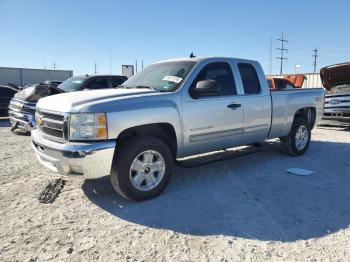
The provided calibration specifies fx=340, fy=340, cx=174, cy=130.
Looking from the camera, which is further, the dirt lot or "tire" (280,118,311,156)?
"tire" (280,118,311,156)

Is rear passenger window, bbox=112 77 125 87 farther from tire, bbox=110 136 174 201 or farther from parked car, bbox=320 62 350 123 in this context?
parked car, bbox=320 62 350 123

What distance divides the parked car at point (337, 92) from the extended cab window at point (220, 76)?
6587 mm

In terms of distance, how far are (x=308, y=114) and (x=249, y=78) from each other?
2.41m

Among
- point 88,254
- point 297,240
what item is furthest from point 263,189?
point 88,254

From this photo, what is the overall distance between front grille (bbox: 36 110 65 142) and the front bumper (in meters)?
0.13

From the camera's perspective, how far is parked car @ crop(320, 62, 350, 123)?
35.0 feet

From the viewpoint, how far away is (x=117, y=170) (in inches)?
166

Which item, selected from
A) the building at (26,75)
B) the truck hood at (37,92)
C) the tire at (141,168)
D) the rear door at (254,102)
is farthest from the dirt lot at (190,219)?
the building at (26,75)

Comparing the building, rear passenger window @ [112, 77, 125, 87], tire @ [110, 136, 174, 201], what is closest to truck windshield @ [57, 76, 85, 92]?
rear passenger window @ [112, 77, 125, 87]

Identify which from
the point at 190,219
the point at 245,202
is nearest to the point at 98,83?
the point at 245,202

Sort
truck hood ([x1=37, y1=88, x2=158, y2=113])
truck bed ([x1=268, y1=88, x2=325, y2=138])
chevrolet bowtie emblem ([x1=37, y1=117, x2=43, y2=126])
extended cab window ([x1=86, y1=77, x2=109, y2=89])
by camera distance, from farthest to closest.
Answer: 1. extended cab window ([x1=86, y1=77, x2=109, y2=89])
2. truck bed ([x1=268, y1=88, x2=325, y2=138])
3. chevrolet bowtie emblem ([x1=37, y1=117, x2=43, y2=126])
4. truck hood ([x1=37, y1=88, x2=158, y2=113])

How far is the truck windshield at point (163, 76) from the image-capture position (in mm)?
5019

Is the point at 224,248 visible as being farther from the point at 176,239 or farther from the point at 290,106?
the point at 290,106

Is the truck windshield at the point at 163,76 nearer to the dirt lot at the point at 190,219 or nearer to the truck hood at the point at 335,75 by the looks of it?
the dirt lot at the point at 190,219
